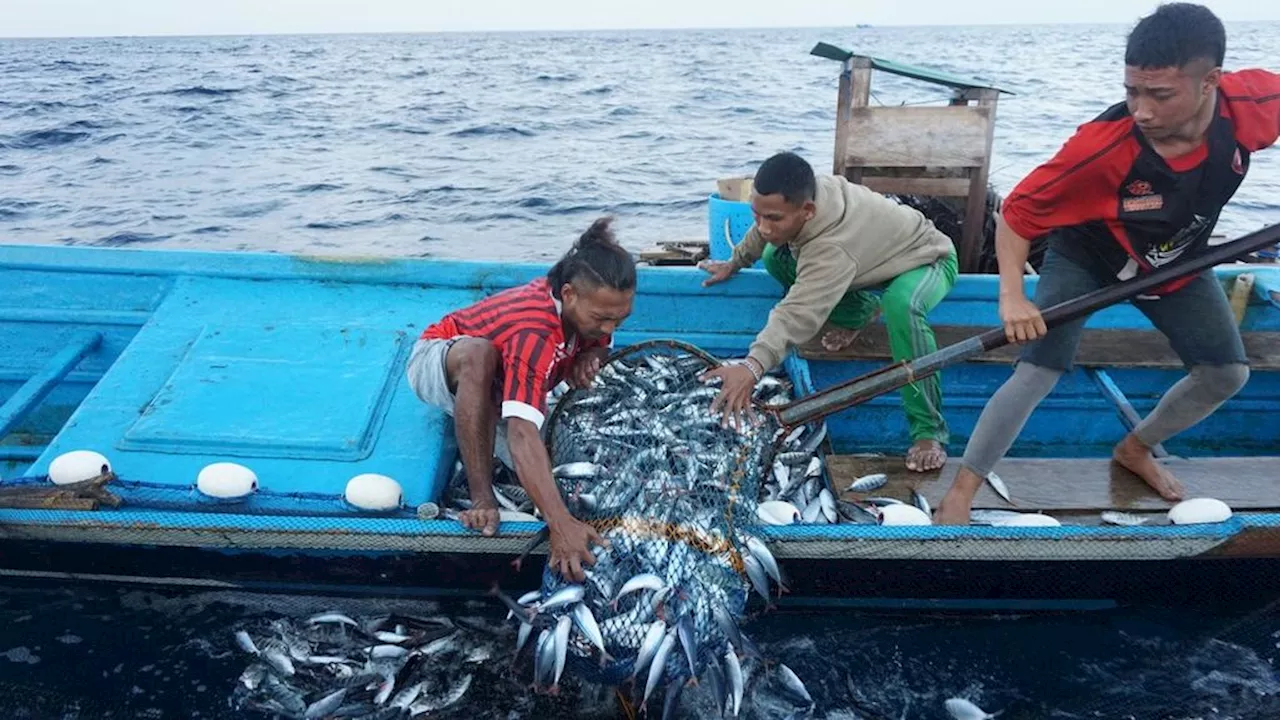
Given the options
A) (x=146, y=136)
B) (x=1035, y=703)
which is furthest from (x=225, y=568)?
(x=146, y=136)

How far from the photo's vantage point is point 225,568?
14.5 ft

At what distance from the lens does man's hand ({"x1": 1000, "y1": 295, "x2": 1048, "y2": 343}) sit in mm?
3857

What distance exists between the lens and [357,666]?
4.28m

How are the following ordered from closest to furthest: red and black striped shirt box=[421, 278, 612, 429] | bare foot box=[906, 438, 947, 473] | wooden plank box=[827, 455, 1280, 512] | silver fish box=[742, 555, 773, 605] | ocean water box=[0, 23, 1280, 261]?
red and black striped shirt box=[421, 278, 612, 429] → silver fish box=[742, 555, 773, 605] → wooden plank box=[827, 455, 1280, 512] → bare foot box=[906, 438, 947, 473] → ocean water box=[0, 23, 1280, 261]

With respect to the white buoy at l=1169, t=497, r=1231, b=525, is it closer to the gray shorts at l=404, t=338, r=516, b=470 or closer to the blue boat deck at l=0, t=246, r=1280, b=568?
the blue boat deck at l=0, t=246, r=1280, b=568

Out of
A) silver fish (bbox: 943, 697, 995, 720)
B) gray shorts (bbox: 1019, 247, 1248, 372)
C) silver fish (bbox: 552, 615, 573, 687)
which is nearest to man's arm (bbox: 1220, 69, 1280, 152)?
gray shorts (bbox: 1019, 247, 1248, 372)

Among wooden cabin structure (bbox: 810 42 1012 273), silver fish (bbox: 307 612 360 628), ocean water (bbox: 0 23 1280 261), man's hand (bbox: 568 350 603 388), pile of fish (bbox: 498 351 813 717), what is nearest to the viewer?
pile of fish (bbox: 498 351 813 717)

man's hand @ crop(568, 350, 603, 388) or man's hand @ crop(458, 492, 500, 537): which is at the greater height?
man's hand @ crop(568, 350, 603, 388)

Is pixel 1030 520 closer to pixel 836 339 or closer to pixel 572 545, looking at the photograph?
pixel 836 339

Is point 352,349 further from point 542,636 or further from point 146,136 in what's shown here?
point 146,136

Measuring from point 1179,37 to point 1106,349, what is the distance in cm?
282

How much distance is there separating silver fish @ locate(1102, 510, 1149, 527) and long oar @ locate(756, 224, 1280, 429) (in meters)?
1.14

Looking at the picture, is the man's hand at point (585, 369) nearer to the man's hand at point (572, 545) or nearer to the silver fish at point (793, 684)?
the man's hand at point (572, 545)

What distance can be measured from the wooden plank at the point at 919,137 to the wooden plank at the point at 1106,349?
5.67 ft
